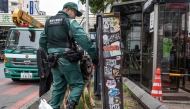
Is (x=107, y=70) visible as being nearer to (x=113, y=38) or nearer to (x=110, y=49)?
(x=110, y=49)

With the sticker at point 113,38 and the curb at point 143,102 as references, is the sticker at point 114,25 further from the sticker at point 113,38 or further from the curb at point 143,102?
the curb at point 143,102

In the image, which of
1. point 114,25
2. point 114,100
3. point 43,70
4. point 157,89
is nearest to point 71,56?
point 114,25

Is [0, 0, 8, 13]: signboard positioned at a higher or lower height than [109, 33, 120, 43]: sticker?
higher

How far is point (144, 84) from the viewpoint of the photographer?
7.26 metres

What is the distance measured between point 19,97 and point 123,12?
14.8 feet

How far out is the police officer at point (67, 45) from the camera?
11.5ft

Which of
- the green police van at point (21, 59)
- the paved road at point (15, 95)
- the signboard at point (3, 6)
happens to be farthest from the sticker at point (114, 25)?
the signboard at point (3, 6)

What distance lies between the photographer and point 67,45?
3.71 meters

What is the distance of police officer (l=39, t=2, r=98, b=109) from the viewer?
352 centimetres

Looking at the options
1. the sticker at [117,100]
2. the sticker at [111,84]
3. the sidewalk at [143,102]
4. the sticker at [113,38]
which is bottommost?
Answer: the sidewalk at [143,102]

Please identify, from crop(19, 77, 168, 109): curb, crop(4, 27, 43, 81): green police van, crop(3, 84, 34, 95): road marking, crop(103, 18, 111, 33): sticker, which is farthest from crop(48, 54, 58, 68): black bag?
crop(4, 27, 43, 81): green police van

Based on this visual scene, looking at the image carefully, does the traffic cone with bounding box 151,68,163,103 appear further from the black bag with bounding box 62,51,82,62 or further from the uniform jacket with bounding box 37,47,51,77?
the black bag with bounding box 62,51,82,62

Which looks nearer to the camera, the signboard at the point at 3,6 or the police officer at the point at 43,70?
the police officer at the point at 43,70

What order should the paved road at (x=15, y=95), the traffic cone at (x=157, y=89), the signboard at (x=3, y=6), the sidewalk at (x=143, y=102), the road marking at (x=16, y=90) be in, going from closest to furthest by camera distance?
the sidewalk at (x=143, y=102) < the traffic cone at (x=157, y=89) < the paved road at (x=15, y=95) < the road marking at (x=16, y=90) < the signboard at (x=3, y=6)
